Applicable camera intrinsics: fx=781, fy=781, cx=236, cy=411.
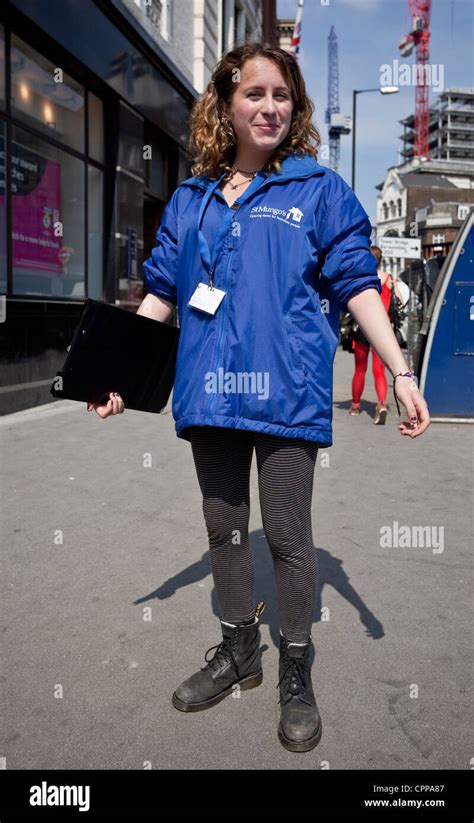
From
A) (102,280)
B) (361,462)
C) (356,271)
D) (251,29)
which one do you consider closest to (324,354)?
(356,271)

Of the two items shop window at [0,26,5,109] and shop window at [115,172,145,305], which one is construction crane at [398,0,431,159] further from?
shop window at [0,26,5,109]

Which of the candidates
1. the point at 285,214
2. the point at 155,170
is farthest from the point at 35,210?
the point at 285,214

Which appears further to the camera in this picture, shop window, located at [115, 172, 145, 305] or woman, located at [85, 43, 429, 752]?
shop window, located at [115, 172, 145, 305]

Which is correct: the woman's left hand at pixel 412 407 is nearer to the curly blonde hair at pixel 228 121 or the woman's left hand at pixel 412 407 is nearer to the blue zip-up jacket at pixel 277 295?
the blue zip-up jacket at pixel 277 295

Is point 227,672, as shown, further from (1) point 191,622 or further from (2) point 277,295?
(2) point 277,295

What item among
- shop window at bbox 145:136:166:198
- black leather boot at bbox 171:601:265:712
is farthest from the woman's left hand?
shop window at bbox 145:136:166:198

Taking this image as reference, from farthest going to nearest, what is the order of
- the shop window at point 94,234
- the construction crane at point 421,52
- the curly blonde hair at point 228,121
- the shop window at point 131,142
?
the construction crane at point 421,52 < the shop window at point 131,142 < the shop window at point 94,234 < the curly blonde hair at point 228,121

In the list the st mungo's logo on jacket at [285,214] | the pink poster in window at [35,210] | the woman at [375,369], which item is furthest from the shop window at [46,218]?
the st mungo's logo on jacket at [285,214]

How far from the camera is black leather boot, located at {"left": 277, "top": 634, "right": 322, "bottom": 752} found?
2.37m

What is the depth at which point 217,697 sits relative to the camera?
263 cm

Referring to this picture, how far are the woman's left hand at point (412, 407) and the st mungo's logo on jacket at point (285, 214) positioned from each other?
57 centimetres

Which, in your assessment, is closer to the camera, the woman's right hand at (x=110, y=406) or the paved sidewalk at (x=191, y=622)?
the paved sidewalk at (x=191, y=622)

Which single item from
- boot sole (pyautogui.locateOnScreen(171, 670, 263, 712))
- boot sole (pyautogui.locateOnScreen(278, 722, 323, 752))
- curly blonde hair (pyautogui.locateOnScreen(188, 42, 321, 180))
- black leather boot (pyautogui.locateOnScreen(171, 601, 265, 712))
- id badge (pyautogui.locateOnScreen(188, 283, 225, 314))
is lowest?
boot sole (pyautogui.locateOnScreen(278, 722, 323, 752))

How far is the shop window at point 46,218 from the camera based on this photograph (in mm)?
8758
